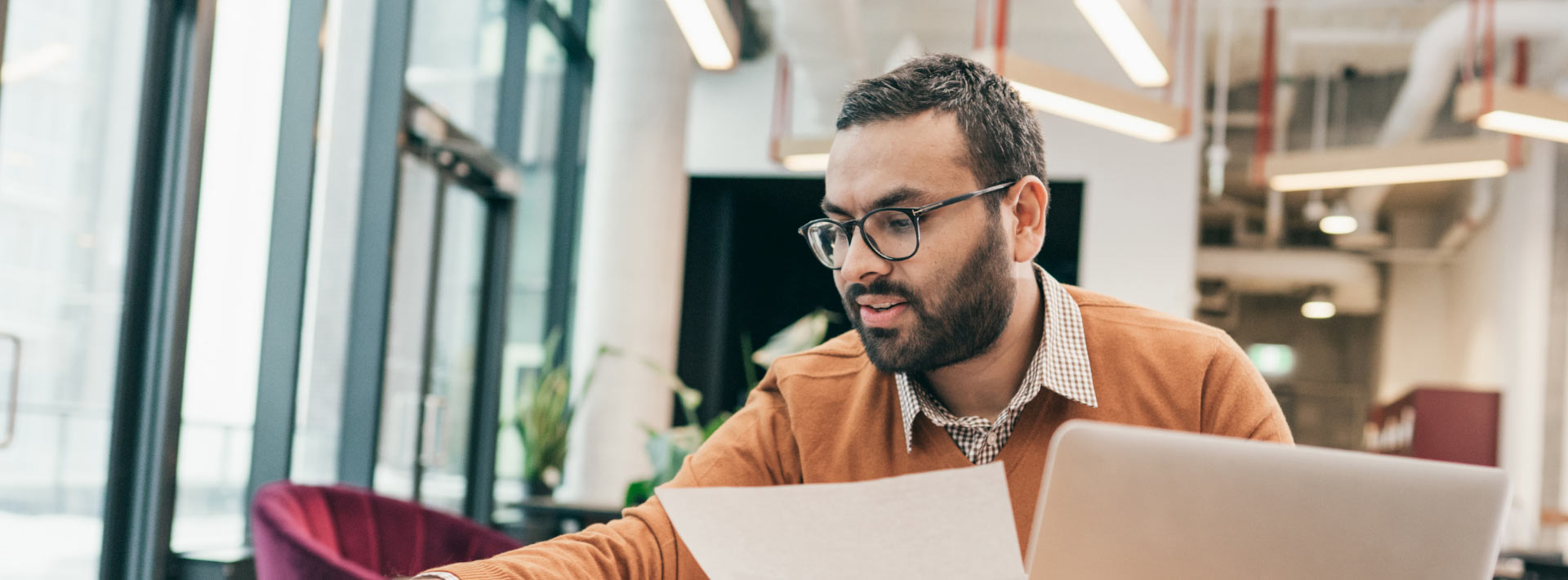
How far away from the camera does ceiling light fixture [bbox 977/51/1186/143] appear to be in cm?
366

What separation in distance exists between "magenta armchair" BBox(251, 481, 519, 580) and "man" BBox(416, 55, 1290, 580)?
134 centimetres

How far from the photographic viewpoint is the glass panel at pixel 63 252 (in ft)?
8.27

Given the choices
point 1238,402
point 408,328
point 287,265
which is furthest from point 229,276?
point 1238,402

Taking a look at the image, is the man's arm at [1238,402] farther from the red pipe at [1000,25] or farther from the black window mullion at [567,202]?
the black window mullion at [567,202]

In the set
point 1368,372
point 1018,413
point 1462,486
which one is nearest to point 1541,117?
point 1018,413

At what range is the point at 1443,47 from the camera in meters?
5.62

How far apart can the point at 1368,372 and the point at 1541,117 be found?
7458 millimetres

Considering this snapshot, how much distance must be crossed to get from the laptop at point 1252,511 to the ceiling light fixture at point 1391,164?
452 centimetres

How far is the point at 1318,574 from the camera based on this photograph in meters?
0.74

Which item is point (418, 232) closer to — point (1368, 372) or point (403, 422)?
point (403, 422)

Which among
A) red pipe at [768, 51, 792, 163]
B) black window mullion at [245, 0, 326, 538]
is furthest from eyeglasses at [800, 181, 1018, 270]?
red pipe at [768, 51, 792, 163]

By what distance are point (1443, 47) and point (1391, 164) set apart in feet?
4.35

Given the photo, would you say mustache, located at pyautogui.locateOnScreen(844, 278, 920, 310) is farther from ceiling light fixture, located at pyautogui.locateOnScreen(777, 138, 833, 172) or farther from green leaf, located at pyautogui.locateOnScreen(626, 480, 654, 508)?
ceiling light fixture, located at pyautogui.locateOnScreen(777, 138, 833, 172)

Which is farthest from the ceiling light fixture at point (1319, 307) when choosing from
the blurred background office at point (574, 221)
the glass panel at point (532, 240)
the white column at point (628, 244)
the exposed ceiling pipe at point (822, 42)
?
the glass panel at point (532, 240)
